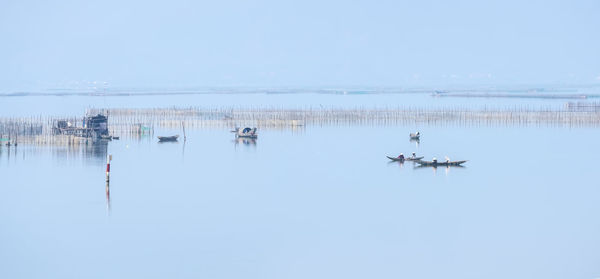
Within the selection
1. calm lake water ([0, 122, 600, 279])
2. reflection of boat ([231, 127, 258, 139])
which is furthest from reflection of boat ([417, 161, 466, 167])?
reflection of boat ([231, 127, 258, 139])

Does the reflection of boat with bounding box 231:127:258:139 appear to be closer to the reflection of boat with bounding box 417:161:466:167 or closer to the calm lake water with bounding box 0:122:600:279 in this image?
the calm lake water with bounding box 0:122:600:279

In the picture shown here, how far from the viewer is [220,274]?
72.2ft

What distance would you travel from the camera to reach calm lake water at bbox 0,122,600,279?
22.9m

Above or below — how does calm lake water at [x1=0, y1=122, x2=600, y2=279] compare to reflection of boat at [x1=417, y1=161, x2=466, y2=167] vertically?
below

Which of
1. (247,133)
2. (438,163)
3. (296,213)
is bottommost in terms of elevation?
(296,213)

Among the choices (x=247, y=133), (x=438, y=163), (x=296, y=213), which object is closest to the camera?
(x=296, y=213)

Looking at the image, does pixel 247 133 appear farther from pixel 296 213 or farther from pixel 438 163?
pixel 296 213

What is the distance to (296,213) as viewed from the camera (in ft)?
95.9

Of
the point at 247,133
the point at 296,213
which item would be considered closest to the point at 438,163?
the point at 296,213

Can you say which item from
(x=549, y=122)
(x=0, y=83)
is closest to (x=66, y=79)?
(x=0, y=83)

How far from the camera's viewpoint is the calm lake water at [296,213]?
2286cm

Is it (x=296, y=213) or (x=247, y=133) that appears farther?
(x=247, y=133)

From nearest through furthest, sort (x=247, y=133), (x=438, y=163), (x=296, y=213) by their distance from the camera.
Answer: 1. (x=296, y=213)
2. (x=438, y=163)
3. (x=247, y=133)

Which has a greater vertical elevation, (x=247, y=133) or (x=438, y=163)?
(x=247, y=133)
